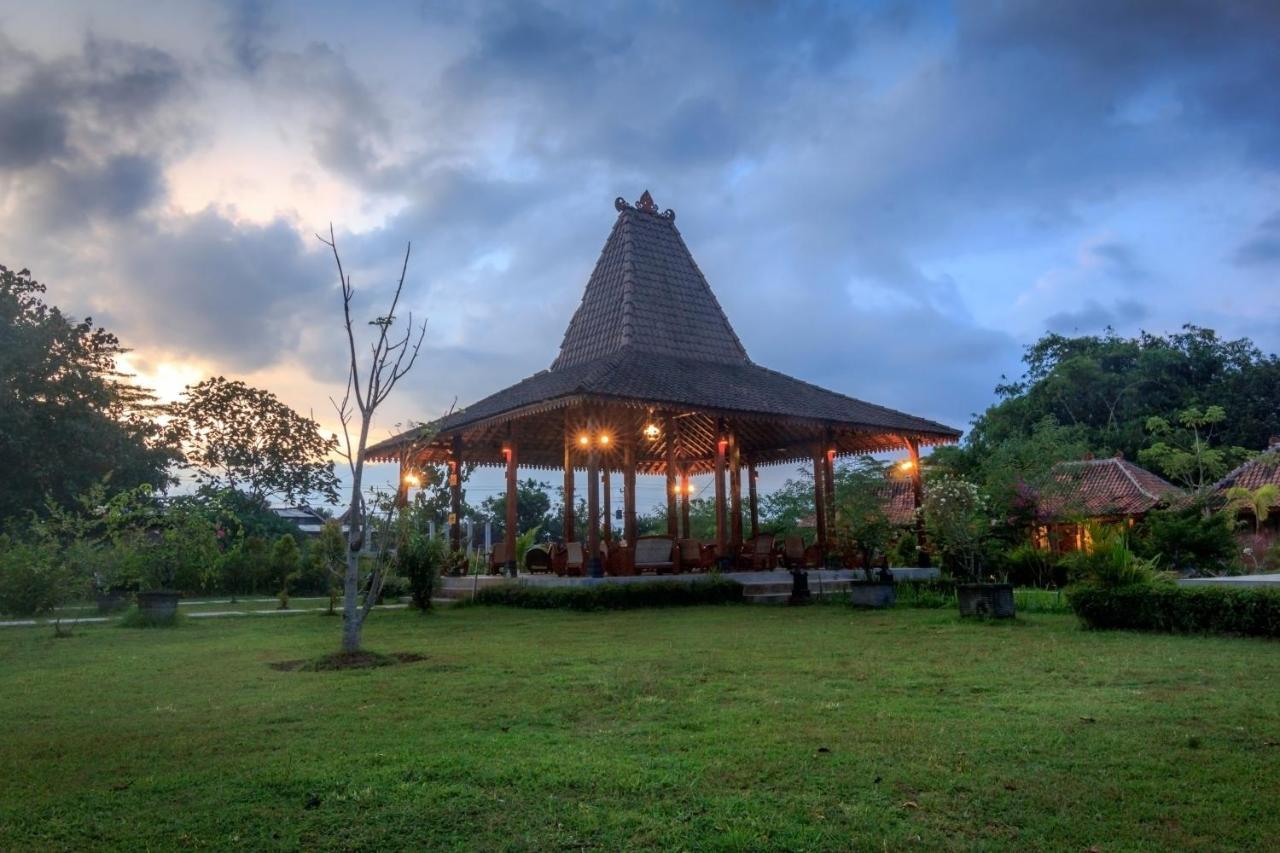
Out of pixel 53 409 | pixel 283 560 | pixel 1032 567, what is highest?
pixel 53 409

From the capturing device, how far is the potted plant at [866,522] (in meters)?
12.9

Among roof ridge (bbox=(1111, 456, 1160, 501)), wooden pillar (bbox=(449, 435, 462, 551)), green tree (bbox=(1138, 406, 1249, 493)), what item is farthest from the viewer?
green tree (bbox=(1138, 406, 1249, 493))

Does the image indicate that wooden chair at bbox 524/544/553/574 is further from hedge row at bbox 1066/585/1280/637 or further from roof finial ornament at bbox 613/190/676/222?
hedge row at bbox 1066/585/1280/637

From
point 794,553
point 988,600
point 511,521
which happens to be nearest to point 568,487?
point 511,521

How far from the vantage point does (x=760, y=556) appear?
52.3 ft

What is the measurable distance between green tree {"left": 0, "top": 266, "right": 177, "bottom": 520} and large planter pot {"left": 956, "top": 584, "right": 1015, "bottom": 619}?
2197cm

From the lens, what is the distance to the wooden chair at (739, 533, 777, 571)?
15.9 meters

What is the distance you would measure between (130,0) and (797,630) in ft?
33.6

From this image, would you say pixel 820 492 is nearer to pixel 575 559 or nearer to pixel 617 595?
pixel 575 559

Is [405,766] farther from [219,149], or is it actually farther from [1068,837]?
[219,149]

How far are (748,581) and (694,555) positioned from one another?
103 cm

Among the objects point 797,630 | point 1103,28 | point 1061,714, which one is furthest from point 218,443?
point 1061,714

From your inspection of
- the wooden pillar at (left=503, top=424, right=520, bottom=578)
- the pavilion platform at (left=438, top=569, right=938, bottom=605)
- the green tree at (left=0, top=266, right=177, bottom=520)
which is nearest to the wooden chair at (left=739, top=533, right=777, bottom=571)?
the pavilion platform at (left=438, top=569, right=938, bottom=605)

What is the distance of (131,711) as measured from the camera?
5.33 metres
